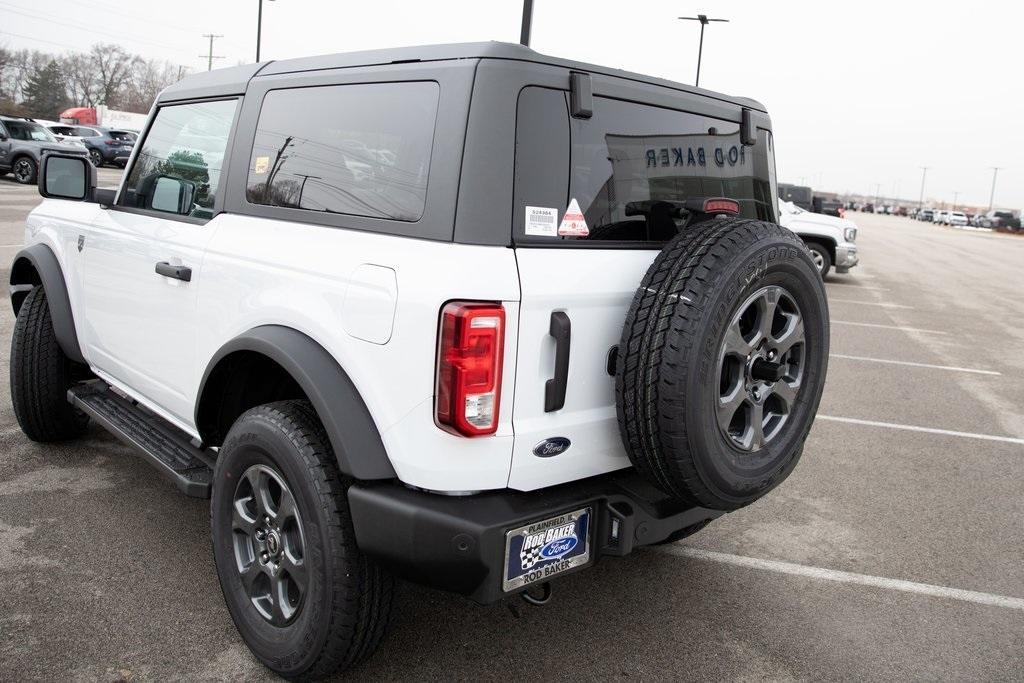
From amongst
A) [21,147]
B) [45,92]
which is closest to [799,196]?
[21,147]

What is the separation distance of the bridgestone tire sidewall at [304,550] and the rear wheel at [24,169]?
79.9 feet

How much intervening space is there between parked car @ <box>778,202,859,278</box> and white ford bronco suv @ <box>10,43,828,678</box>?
12686mm

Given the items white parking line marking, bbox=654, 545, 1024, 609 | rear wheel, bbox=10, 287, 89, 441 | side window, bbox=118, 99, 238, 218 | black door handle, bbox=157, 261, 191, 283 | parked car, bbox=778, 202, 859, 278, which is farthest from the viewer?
parked car, bbox=778, 202, 859, 278

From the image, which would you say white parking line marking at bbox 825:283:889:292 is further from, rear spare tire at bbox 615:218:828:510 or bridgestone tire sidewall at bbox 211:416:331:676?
bridgestone tire sidewall at bbox 211:416:331:676

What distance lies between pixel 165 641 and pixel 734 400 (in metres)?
2.04

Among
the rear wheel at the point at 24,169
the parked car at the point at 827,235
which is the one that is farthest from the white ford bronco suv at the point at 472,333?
the rear wheel at the point at 24,169

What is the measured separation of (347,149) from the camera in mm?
2676

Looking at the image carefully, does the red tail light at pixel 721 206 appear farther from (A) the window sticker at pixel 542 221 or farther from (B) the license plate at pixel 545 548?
(B) the license plate at pixel 545 548

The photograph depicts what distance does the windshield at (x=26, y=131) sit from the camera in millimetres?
23266

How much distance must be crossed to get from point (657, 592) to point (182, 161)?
2663mm

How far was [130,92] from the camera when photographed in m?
91.2

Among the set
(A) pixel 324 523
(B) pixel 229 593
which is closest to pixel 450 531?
(A) pixel 324 523

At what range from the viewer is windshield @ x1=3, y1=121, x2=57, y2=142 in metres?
23.3

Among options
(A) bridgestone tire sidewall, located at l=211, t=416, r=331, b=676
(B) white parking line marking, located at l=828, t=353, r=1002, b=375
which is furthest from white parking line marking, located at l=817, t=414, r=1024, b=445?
(A) bridgestone tire sidewall, located at l=211, t=416, r=331, b=676
